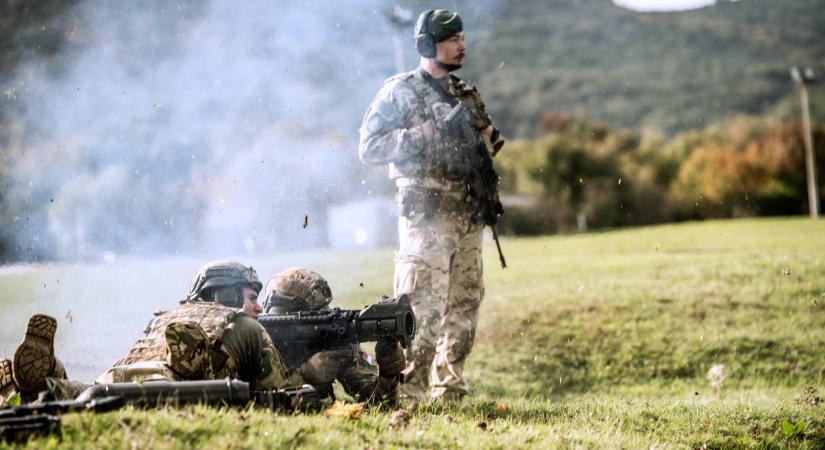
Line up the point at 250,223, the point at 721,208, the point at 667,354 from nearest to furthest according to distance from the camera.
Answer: the point at 667,354, the point at 250,223, the point at 721,208

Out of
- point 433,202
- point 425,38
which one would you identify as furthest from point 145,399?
point 425,38

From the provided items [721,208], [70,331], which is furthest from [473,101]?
[721,208]

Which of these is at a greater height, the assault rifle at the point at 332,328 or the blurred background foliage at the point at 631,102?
the blurred background foliage at the point at 631,102

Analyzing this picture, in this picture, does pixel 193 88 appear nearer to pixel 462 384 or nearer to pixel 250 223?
pixel 250 223

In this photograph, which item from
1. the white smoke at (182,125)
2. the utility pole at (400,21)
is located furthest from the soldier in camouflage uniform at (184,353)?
the utility pole at (400,21)

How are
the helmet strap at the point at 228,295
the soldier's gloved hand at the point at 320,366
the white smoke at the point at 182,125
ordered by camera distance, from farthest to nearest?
1. the white smoke at the point at 182,125
2. the soldier's gloved hand at the point at 320,366
3. the helmet strap at the point at 228,295

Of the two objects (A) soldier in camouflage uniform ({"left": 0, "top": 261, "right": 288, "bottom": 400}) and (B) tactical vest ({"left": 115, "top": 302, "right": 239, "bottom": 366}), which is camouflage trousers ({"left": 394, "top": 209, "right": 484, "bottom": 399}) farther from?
(B) tactical vest ({"left": 115, "top": 302, "right": 239, "bottom": 366})

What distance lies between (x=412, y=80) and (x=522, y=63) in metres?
149

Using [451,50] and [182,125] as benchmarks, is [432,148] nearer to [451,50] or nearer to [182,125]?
[451,50]

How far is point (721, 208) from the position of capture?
55219 millimetres

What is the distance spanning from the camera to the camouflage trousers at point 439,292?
6824 millimetres

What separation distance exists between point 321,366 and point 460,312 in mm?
1405

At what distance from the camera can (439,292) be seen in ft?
22.5

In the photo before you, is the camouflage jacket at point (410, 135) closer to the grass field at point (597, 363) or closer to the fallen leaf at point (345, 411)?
the grass field at point (597, 363)
